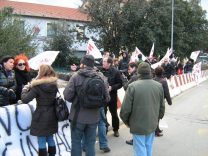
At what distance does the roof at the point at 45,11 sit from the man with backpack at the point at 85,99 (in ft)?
184

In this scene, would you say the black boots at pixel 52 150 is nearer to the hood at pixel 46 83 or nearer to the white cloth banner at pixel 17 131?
the white cloth banner at pixel 17 131

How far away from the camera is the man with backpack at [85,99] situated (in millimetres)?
6121

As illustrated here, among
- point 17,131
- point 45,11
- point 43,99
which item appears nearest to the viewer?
point 43,99

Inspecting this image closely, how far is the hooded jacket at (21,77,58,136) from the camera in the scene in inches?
242

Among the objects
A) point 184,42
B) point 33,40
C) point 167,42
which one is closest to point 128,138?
point 33,40

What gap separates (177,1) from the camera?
4791cm

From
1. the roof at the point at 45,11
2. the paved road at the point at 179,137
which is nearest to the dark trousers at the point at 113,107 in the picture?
the paved road at the point at 179,137

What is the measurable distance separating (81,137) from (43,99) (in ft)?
2.76


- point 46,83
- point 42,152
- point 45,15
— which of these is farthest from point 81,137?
point 45,15

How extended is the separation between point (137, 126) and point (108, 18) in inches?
1348

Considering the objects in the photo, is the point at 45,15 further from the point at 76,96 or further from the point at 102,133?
the point at 76,96

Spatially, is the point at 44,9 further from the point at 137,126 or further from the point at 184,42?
the point at 137,126

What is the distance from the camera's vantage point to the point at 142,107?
613cm

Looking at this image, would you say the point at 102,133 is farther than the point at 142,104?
Yes
